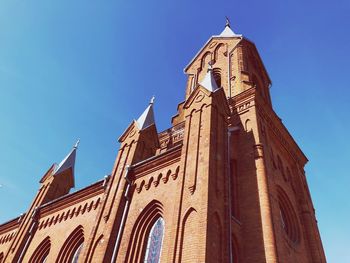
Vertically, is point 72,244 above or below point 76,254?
above

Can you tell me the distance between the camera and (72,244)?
13.2m

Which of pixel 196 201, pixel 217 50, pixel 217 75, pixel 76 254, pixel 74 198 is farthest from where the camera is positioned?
pixel 217 50

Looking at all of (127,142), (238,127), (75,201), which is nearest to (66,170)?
(75,201)

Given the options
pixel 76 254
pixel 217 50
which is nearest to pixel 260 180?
pixel 76 254

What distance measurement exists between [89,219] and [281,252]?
826 centimetres

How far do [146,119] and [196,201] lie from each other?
7925mm

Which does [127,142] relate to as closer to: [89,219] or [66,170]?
[89,219]

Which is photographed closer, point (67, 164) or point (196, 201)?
point (196, 201)

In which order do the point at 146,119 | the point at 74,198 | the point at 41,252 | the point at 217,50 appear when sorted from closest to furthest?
the point at 41,252 → the point at 74,198 → the point at 146,119 → the point at 217,50

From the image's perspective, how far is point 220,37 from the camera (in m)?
22.0

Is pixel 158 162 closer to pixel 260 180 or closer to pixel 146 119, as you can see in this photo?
pixel 260 180

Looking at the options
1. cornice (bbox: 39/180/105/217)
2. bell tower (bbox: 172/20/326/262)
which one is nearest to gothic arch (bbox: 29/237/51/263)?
cornice (bbox: 39/180/105/217)

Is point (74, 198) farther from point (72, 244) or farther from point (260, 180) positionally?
point (260, 180)

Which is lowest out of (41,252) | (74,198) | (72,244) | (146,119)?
(41,252)
